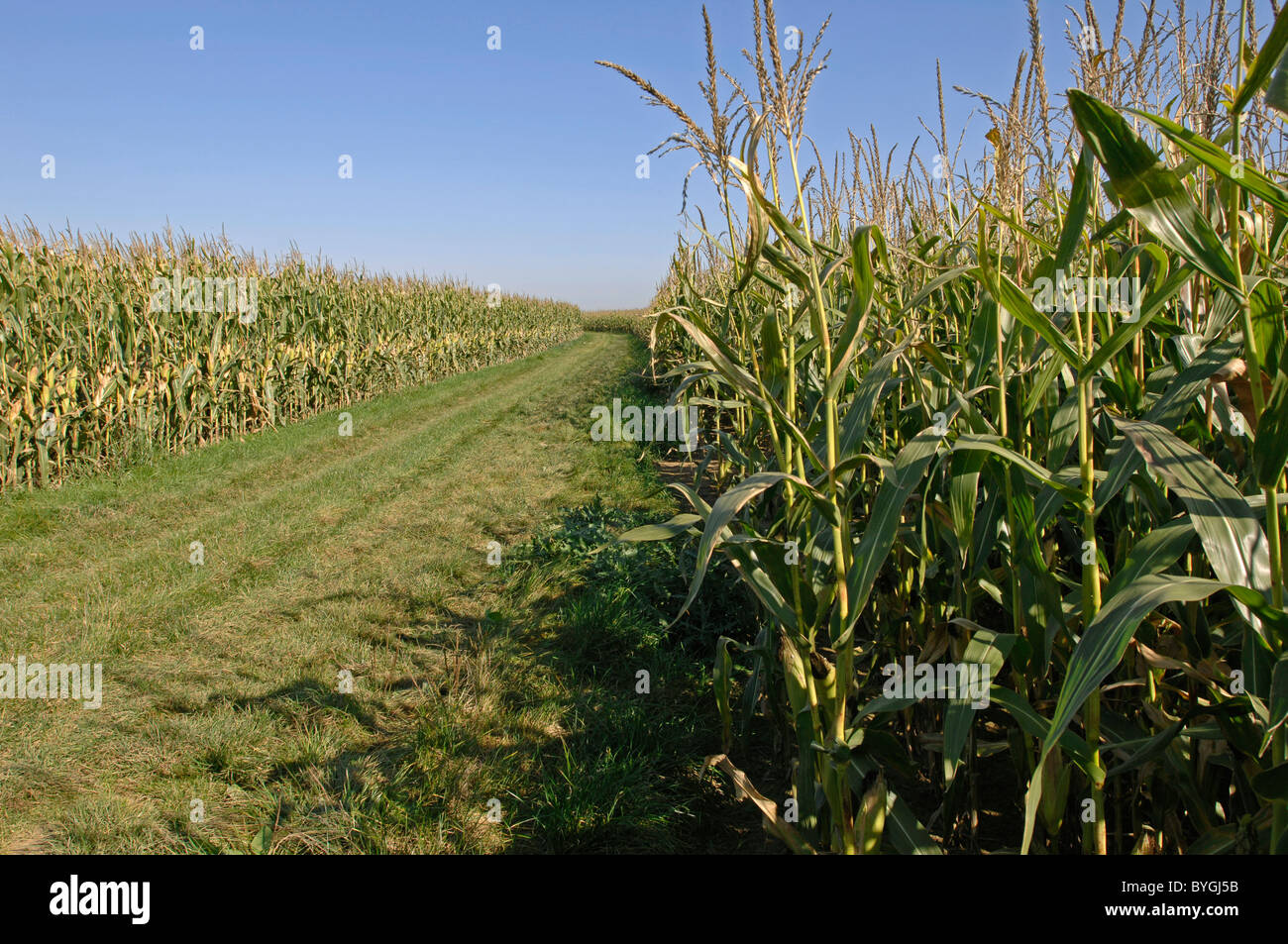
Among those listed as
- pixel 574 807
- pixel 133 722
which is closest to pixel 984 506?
pixel 574 807

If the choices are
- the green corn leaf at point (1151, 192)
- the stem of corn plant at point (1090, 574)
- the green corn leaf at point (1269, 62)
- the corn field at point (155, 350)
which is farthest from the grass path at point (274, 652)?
the green corn leaf at point (1269, 62)

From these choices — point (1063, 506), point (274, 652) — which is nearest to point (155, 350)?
point (274, 652)

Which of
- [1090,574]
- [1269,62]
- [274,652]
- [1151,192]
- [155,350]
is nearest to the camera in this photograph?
[1269,62]

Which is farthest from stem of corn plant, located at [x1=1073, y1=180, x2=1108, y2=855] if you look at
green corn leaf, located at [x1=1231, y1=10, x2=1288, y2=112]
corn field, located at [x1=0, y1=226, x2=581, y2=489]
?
corn field, located at [x1=0, y1=226, x2=581, y2=489]

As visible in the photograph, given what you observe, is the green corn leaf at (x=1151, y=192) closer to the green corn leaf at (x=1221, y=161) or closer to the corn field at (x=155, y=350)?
the green corn leaf at (x=1221, y=161)

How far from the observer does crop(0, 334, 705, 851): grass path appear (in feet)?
7.65

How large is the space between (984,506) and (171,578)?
4.64 metres

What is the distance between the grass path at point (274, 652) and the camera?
2.33m

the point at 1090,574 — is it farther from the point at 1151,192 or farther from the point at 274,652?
the point at 274,652

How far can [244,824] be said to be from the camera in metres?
2.25

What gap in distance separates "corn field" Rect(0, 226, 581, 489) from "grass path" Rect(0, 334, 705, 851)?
2.07 ft

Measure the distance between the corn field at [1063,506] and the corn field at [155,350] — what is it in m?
7.06

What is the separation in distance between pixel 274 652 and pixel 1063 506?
341cm

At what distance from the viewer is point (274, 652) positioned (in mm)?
3562
